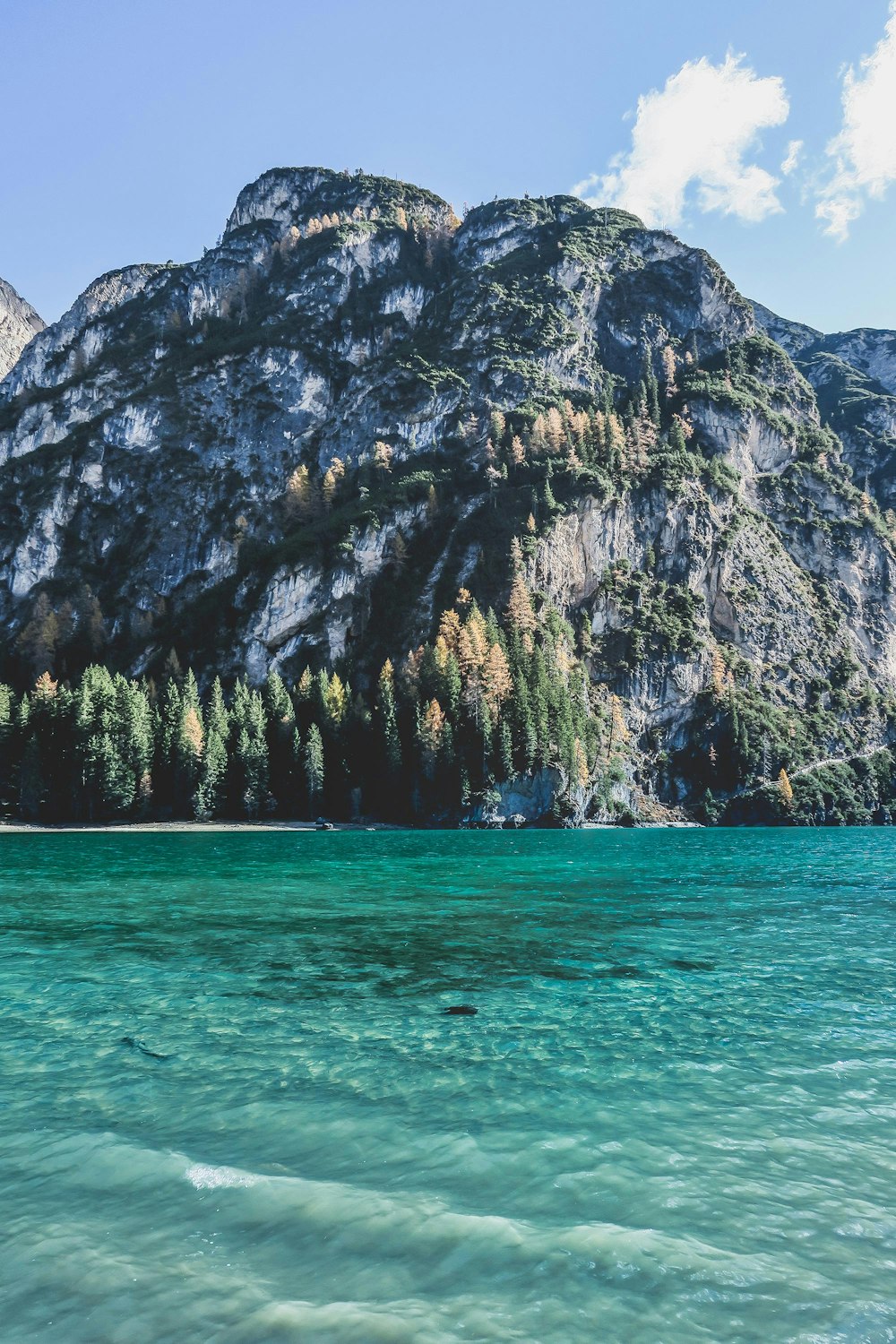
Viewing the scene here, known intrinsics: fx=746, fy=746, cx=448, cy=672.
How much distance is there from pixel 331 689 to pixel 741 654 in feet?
313

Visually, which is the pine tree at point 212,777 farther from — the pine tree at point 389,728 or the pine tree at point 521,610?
the pine tree at point 521,610

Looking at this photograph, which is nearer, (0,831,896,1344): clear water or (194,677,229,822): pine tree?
(0,831,896,1344): clear water

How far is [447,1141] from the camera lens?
8945 mm

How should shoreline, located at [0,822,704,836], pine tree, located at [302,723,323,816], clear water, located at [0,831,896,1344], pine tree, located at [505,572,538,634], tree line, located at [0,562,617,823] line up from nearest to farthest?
clear water, located at [0,831,896,1344], shoreline, located at [0,822,704,836], tree line, located at [0,562,617,823], pine tree, located at [302,723,323,816], pine tree, located at [505,572,538,634]

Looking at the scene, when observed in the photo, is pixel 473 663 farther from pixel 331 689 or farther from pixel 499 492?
pixel 499 492

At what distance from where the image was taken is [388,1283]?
20.4 feet

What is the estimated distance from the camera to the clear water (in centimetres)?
598

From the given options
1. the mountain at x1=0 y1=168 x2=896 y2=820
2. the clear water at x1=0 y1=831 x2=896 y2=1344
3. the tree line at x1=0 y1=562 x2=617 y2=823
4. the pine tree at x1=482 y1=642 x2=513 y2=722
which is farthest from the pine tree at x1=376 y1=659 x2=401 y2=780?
the clear water at x1=0 y1=831 x2=896 y2=1344

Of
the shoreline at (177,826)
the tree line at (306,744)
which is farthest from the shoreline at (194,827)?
the tree line at (306,744)

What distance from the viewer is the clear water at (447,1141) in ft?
19.6

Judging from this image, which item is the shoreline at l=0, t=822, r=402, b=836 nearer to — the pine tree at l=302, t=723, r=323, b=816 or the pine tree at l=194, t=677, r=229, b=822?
the pine tree at l=194, t=677, r=229, b=822

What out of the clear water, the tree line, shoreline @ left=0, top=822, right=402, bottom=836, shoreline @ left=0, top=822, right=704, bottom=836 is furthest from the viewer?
the tree line

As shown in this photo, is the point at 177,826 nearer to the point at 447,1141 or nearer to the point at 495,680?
the point at 495,680

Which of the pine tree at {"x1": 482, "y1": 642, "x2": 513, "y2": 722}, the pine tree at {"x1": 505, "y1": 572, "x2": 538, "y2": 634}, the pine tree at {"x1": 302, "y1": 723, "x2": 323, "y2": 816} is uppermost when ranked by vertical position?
the pine tree at {"x1": 505, "y1": 572, "x2": 538, "y2": 634}
